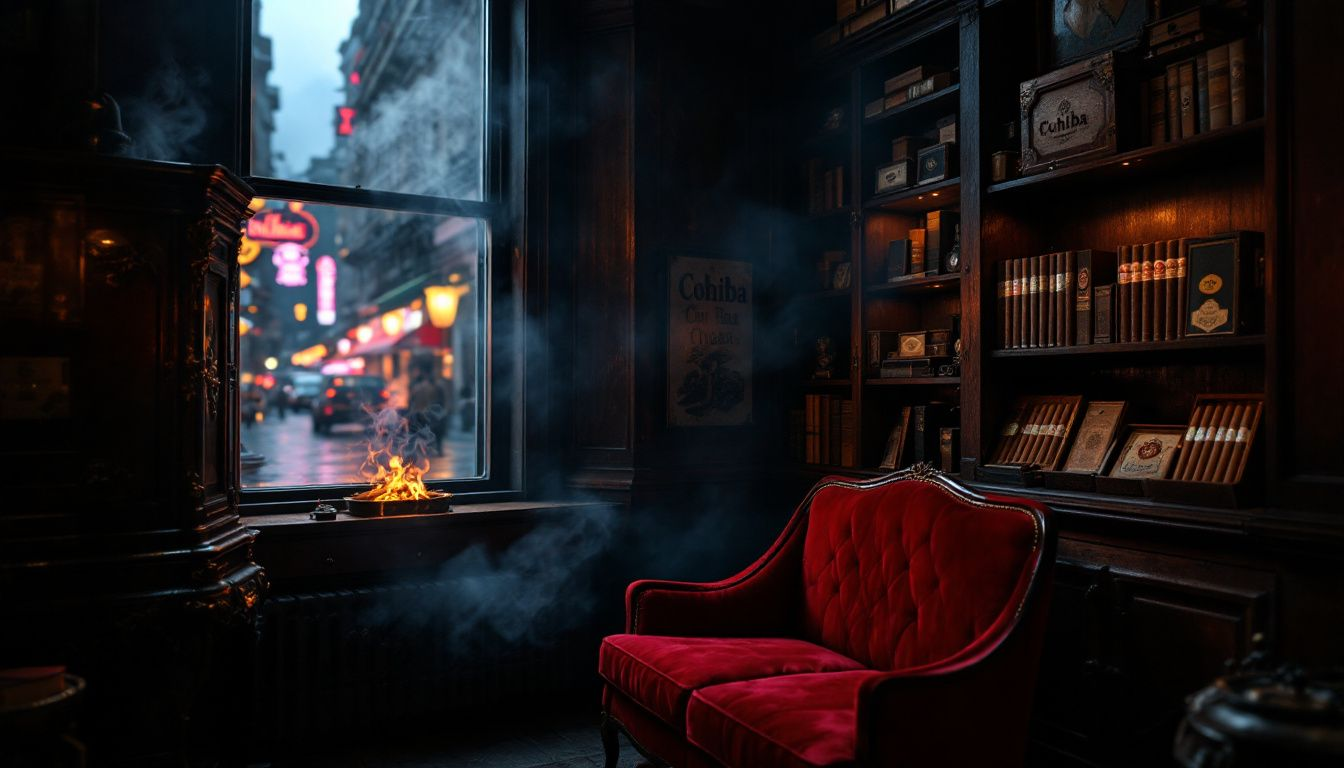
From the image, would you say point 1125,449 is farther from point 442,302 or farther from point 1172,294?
point 442,302

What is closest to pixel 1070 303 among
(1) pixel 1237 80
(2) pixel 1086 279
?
(2) pixel 1086 279

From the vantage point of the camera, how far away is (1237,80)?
8.47ft

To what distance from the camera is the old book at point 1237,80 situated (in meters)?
2.56

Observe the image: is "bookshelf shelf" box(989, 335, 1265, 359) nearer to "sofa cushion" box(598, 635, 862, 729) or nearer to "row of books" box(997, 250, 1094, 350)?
"row of books" box(997, 250, 1094, 350)

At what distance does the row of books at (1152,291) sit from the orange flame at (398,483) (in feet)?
8.87

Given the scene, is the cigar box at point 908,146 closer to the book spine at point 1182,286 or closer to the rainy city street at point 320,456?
the book spine at point 1182,286

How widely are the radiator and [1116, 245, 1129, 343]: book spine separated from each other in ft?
8.45

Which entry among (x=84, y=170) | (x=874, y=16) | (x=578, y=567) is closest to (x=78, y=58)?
(x=84, y=170)

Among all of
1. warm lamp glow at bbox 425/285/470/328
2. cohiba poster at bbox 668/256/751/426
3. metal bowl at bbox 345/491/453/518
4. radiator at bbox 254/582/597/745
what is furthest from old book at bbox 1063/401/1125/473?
warm lamp glow at bbox 425/285/470/328

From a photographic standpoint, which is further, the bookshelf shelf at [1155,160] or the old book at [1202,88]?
the old book at [1202,88]

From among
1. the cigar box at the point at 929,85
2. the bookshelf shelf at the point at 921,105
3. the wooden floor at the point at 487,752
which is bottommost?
→ the wooden floor at the point at 487,752

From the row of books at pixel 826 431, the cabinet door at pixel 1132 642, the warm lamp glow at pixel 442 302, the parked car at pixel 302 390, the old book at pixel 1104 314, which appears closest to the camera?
the cabinet door at pixel 1132 642

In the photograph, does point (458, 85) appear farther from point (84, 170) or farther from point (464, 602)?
point (464, 602)

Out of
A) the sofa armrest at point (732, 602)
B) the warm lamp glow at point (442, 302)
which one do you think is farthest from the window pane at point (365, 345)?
the sofa armrest at point (732, 602)
